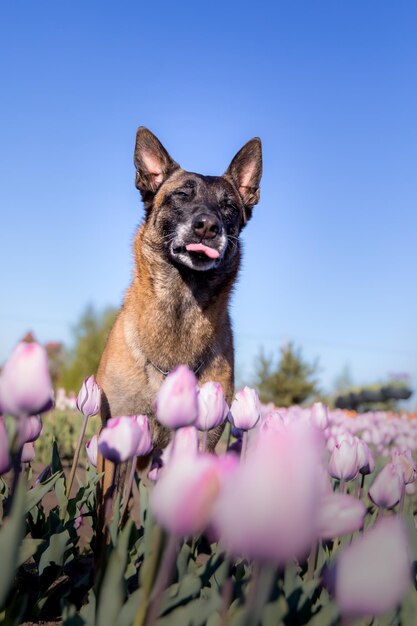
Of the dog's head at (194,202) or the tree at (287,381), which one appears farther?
the tree at (287,381)

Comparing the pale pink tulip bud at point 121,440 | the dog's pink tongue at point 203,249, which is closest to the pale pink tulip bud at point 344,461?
the pale pink tulip bud at point 121,440

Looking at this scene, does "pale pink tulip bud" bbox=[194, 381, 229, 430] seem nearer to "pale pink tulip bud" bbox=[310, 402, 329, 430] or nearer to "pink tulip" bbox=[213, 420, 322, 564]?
A: "pale pink tulip bud" bbox=[310, 402, 329, 430]

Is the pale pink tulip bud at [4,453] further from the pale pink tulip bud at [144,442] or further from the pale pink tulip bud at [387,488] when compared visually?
the pale pink tulip bud at [387,488]

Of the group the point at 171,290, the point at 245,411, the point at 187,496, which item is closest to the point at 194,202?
the point at 171,290

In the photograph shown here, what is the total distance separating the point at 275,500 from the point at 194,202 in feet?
13.6

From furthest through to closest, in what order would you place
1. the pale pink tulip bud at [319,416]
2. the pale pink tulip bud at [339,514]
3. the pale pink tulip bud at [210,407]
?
the pale pink tulip bud at [319,416], the pale pink tulip bud at [210,407], the pale pink tulip bud at [339,514]

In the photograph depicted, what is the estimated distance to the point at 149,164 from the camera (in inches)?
198

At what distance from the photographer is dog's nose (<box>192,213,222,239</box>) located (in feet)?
13.9

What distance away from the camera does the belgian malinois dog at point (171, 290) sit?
151 inches

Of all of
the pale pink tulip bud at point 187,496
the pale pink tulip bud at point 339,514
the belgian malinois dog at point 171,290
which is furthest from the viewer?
the belgian malinois dog at point 171,290

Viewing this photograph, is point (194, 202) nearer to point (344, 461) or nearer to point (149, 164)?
point (149, 164)

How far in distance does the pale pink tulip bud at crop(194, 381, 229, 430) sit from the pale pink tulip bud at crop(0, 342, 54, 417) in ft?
2.28

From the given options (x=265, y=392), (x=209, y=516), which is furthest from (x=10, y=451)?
(x=265, y=392)

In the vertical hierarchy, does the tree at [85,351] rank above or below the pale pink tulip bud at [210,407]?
below
